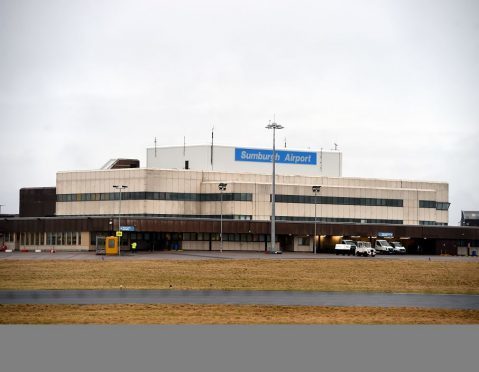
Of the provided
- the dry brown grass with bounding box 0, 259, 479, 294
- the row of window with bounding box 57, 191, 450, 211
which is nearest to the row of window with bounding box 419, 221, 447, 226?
the row of window with bounding box 57, 191, 450, 211

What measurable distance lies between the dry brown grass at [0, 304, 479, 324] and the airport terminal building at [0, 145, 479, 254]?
221ft

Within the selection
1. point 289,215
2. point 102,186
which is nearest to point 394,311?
point 289,215

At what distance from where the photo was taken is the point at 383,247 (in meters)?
112

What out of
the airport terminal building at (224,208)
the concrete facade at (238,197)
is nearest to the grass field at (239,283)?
the airport terminal building at (224,208)

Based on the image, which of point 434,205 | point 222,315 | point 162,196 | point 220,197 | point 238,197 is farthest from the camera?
point 434,205

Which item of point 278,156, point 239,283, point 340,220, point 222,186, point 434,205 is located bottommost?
point 239,283

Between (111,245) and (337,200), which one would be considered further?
(337,200)

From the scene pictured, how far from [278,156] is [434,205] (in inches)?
1202

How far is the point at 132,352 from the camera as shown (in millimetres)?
27719

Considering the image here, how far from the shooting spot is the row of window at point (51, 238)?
11325 centimetres

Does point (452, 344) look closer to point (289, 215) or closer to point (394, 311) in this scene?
Answer: point (394, 311)

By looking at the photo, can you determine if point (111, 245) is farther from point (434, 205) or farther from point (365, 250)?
point (434, 205)

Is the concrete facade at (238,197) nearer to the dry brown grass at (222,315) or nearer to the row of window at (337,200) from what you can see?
the row of window at (337,200)

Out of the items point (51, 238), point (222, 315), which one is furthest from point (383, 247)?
point (222, 315)
